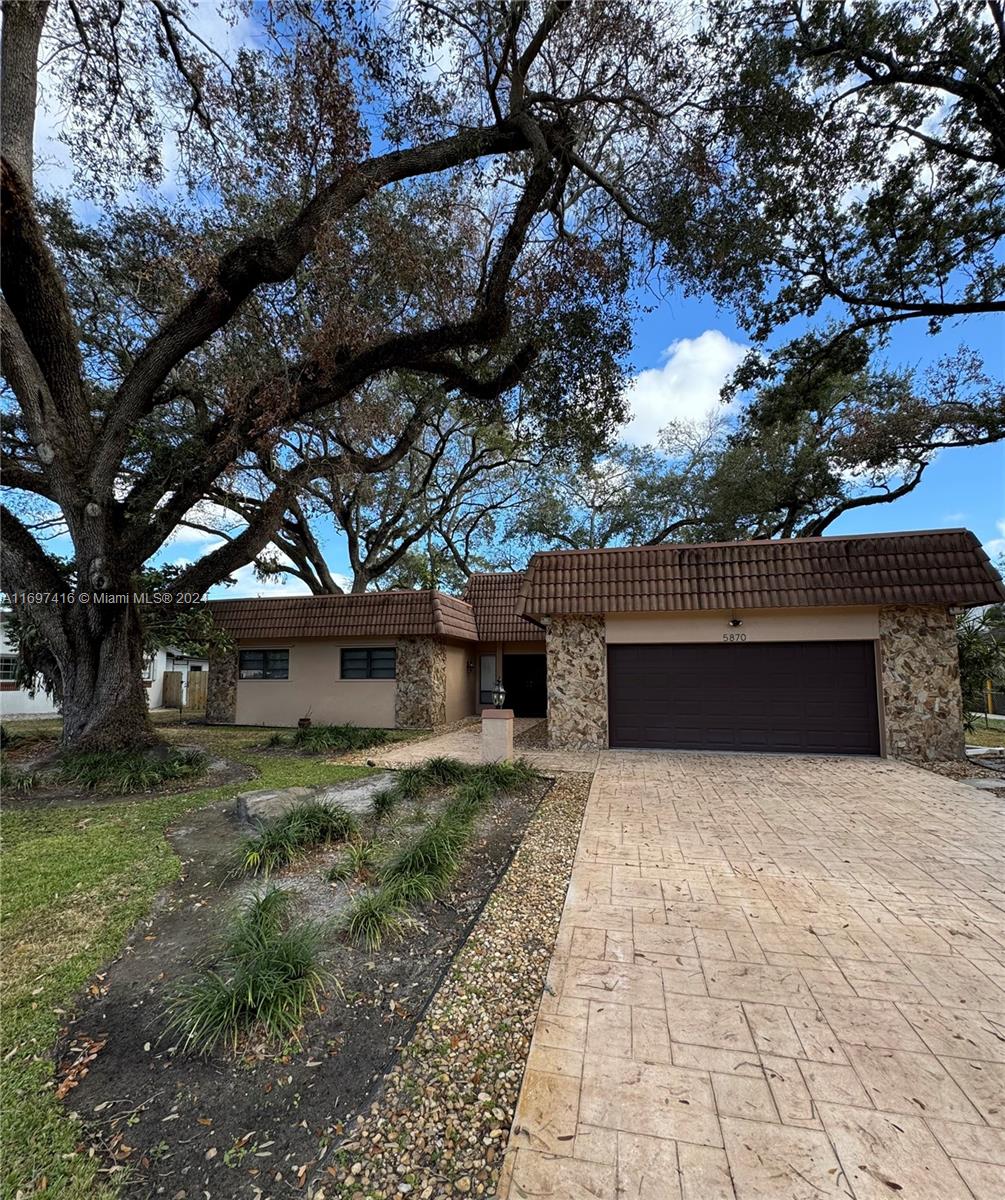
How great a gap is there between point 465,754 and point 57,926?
7.15m

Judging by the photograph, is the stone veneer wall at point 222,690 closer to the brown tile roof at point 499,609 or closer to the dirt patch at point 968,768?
the brown tile roof at point 499,609

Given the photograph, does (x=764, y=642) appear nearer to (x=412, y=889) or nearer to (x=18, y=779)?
(x=412, y=889)

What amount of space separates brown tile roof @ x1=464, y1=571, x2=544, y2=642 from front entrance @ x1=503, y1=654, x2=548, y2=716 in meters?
1.48

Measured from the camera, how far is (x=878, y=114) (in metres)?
8.13

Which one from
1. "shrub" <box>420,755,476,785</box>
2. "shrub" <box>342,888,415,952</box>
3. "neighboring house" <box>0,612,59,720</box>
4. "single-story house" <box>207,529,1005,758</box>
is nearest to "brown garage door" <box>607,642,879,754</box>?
"single-story house" <box>207,529,1005,758</box>

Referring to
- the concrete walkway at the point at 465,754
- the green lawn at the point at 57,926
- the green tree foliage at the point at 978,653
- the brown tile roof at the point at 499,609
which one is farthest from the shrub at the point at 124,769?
the green tree foliage at the point at 978,653

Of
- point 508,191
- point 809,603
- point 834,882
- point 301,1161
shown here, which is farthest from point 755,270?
point 301,1161

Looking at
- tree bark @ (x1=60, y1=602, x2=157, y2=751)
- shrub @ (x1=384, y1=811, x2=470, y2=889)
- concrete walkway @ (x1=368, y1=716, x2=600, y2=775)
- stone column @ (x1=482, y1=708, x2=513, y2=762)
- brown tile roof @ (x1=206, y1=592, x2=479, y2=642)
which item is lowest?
concrete walkway @ (x1=368, y1=716, x2=600, y2=775)

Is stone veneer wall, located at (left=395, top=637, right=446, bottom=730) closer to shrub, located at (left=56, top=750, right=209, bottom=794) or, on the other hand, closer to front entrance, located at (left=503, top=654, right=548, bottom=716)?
front entrance, located at (left=503, top=654, right=548, bottom=716)

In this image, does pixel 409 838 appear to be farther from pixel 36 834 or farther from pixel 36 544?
pixel 36 544

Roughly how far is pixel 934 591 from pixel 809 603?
1.95 metres

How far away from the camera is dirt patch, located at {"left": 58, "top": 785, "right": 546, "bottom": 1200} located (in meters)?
1.89

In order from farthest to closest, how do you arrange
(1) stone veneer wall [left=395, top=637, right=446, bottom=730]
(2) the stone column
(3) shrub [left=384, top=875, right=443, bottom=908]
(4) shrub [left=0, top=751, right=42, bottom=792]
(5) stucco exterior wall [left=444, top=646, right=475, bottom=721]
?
1. (5) stucco exterior wall [left=444, top=646, right=475, bottom=721]
2. (1) stone veneer wall [left=395, top=637, right=446, bottom=730]
3. (2) the stone column
4. (4) shrub [left=0, top=751, right=42, bottom=792]
5. (3) shrub [left=384, top=875, right=443, bottom=908]

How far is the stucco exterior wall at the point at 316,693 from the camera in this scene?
14609 mm
